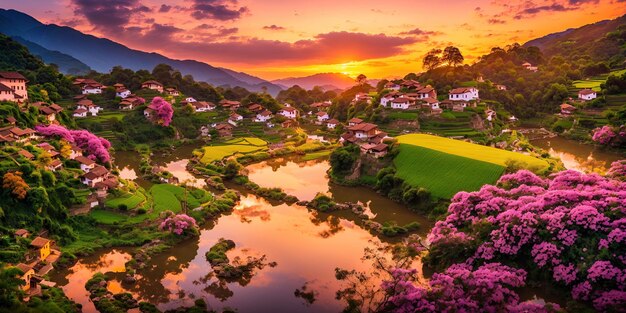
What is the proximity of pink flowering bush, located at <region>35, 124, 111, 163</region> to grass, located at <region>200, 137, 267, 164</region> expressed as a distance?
40.6ft

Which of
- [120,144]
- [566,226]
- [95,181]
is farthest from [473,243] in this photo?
[120,144]

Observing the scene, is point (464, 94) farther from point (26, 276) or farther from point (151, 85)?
point (26, 276)

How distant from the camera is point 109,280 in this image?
24.5m

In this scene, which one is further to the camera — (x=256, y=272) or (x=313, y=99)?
(x=313, y=99)

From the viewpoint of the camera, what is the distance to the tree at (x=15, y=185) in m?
27.6

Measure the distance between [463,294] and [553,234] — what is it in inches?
264

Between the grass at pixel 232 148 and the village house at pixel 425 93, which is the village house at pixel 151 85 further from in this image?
the village house at pixel 425 93

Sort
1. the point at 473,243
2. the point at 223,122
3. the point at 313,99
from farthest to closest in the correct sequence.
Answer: the point at 313,99
the point at 223,122
the point at 473,243

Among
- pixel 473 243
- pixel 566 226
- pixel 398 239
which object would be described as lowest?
pixel 398 239

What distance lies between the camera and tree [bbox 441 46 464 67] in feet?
272

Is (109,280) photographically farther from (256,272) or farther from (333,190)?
(333,190)

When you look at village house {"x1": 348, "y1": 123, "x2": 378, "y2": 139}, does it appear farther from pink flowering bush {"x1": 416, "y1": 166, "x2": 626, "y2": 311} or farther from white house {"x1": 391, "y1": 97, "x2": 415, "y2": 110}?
pink flowering bush {"x1": 416, "y1": 166, "x2": 626, "y2": 311}

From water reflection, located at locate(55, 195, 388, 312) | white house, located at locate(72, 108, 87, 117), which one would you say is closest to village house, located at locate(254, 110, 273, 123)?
white house, located at locate(72, 108, 87, 117)

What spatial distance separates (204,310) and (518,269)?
1576 cm
